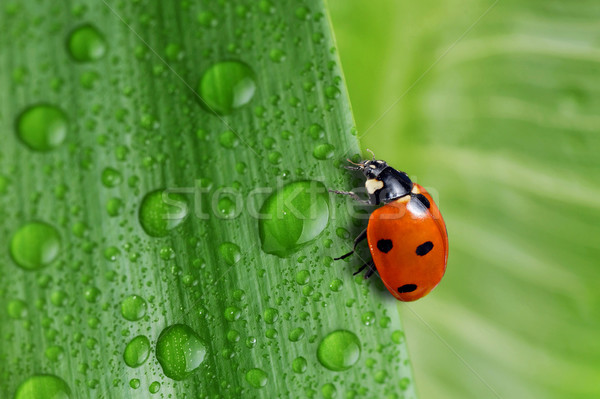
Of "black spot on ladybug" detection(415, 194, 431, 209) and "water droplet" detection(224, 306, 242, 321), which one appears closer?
"water droplet" detection(224, 306, 242, 321)

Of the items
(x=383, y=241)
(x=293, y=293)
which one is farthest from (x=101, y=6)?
(x=383, y=241)

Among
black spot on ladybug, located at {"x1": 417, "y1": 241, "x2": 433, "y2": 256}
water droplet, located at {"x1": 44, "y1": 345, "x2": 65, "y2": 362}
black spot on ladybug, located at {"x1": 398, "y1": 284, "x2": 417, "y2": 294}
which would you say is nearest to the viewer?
water droplet, located at {"x1": 44, "y1": 345, "x2": 65, "y2": 362}

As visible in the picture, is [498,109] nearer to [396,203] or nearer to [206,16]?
[396,203]

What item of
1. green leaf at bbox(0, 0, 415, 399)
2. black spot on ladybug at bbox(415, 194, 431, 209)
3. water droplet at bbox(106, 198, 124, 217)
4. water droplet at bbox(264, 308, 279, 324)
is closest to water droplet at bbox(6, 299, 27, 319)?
green leaf at bbox(0, 0, 415, 399)

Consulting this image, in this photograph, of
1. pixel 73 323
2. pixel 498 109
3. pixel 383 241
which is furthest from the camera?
pixel 498 109

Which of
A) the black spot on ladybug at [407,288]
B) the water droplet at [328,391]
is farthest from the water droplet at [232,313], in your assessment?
the black spot on ladybug at [407,288]

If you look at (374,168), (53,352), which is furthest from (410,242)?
(53,352)

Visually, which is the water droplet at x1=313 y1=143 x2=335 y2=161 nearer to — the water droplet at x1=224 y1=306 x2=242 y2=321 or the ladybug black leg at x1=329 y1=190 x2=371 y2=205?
the ladybug black leg at x1=329 y1=190 x2=371 y2=205

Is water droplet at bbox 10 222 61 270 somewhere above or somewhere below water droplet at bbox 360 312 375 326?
above
